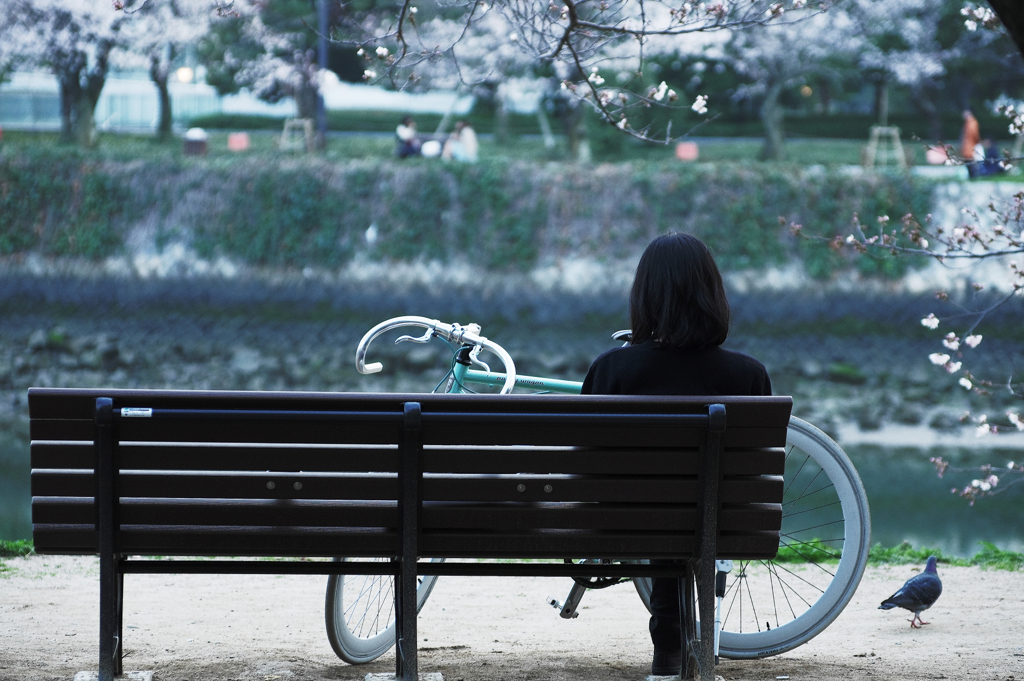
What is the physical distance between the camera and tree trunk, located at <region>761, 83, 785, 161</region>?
22000mm

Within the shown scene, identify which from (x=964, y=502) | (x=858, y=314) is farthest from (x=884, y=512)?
(x=858, y=314)

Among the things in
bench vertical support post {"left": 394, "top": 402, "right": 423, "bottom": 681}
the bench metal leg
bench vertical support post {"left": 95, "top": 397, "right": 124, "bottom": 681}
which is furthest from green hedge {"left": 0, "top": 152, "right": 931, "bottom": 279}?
bench vertical support post {"left": 95, "top": 397, "right": 124, "bottom": 681}

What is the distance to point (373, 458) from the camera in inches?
100

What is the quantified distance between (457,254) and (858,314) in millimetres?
6985

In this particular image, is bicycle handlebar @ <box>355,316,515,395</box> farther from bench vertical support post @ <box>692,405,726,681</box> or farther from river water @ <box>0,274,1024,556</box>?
river water @ <box>0,274,1024,556</box>

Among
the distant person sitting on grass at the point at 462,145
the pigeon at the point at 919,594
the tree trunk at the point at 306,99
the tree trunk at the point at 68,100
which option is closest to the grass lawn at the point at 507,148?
the tree trunk at the point at 68,100

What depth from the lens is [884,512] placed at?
38.6 ft

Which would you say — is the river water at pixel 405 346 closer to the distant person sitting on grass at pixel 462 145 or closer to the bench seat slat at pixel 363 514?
the distant person sitting on grass at pixel 462 145

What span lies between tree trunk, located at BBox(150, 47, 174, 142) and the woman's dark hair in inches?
843

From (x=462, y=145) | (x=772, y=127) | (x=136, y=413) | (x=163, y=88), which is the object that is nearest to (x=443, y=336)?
(x=136, y=413)

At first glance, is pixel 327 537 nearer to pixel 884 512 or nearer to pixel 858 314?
pixel 884 512

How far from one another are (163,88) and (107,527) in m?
21.8

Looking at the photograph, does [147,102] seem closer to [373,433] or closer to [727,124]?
[727,124]

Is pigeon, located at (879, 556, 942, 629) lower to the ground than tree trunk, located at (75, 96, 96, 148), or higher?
lower
